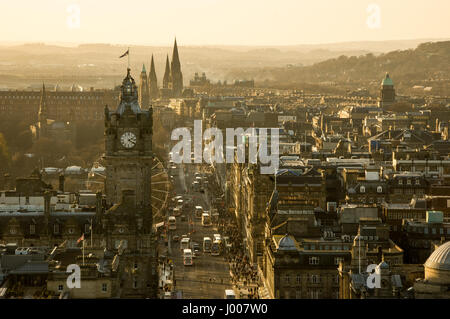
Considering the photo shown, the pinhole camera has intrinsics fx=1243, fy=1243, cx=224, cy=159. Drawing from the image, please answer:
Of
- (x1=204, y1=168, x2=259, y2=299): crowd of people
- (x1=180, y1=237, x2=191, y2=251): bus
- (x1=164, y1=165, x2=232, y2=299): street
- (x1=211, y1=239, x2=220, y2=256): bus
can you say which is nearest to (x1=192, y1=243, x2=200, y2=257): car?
(x1=164, y1=165, x2=232, y2=299): street

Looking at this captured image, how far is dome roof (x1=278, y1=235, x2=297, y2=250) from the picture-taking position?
8219 centimetres

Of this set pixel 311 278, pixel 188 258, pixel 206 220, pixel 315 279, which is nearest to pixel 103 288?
pixel 311 278

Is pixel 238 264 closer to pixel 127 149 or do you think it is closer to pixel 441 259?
pixel 127 149

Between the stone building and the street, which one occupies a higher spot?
the stone building

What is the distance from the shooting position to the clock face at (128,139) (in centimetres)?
8162

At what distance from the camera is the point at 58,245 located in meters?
75.8

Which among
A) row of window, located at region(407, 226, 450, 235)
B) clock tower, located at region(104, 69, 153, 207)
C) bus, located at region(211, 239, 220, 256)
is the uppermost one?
clock tower, located at region(104, 69, 153, 207)

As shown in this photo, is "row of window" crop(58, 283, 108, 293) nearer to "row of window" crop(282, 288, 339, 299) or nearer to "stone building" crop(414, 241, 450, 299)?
"stone building" crop(414, 241, 450, 299)

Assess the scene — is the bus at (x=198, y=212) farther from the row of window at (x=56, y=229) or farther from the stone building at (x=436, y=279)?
the stone building at (x=436, y=279)

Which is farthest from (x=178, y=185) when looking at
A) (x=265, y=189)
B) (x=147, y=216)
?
(x=147, y=216)

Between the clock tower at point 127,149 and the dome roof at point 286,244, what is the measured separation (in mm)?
9166

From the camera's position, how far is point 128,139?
81688 millimetres
